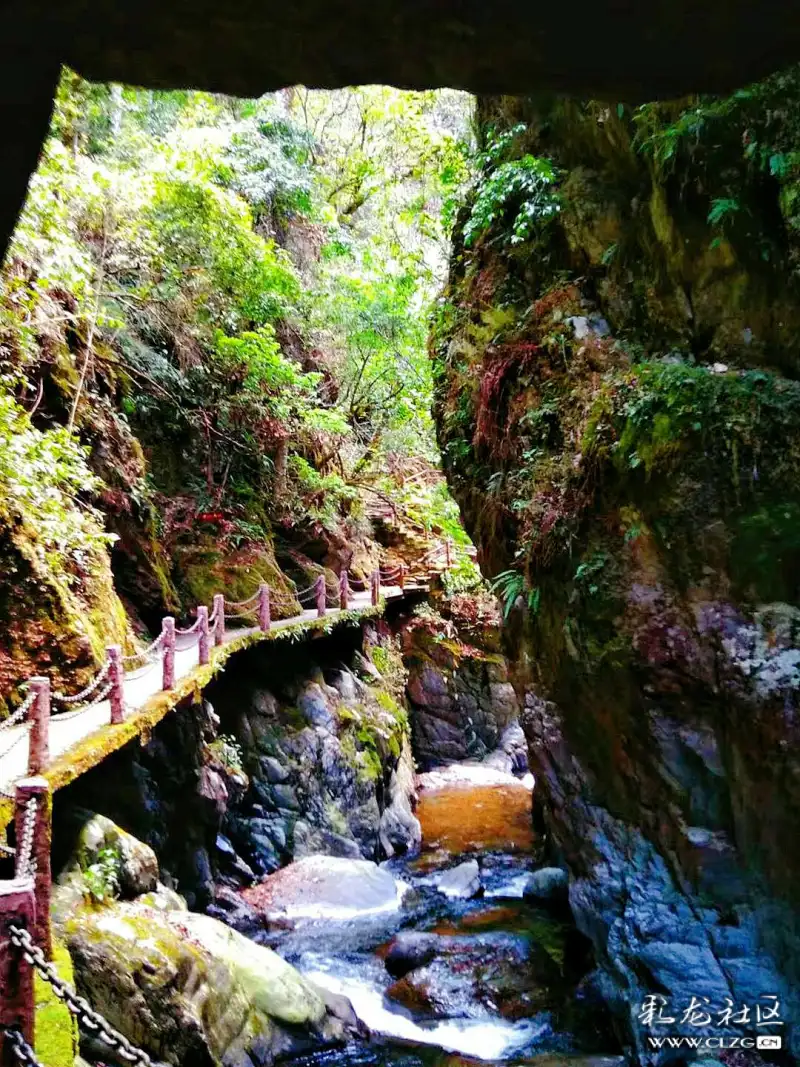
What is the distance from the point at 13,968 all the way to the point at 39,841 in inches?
54.9

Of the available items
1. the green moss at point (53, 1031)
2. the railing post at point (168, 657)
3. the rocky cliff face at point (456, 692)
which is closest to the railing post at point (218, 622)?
the railing post at point (168, 657)

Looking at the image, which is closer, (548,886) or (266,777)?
(548,886)

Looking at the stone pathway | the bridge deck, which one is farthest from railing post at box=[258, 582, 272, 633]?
the bridge deck

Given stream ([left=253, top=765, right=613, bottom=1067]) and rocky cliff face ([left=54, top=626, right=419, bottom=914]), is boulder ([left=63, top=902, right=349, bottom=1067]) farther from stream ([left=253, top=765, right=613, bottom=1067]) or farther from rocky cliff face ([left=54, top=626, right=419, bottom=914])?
rocky cliff face ([left=54, top=626, right=419, bottom=914])

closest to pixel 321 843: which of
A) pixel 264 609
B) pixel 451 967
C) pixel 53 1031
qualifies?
pixel 264 609

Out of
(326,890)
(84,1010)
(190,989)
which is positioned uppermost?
(84,1010)

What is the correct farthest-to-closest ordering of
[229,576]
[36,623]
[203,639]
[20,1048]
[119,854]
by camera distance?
1. [229,576]
2. [203,639]
3. [36,623]
4. [119,854]
5. [20,1048]

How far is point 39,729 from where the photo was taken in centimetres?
646

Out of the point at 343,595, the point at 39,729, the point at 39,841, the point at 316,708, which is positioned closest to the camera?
the point at 39,841

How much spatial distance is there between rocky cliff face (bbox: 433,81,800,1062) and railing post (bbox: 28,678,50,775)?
464cm

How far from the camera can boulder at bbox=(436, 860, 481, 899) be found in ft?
40.2

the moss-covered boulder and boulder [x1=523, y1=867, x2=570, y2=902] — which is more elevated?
the moss-covered boulder

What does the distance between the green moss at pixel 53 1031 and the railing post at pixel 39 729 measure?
5.60 ft

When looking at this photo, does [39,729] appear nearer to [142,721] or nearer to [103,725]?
[103,725]
